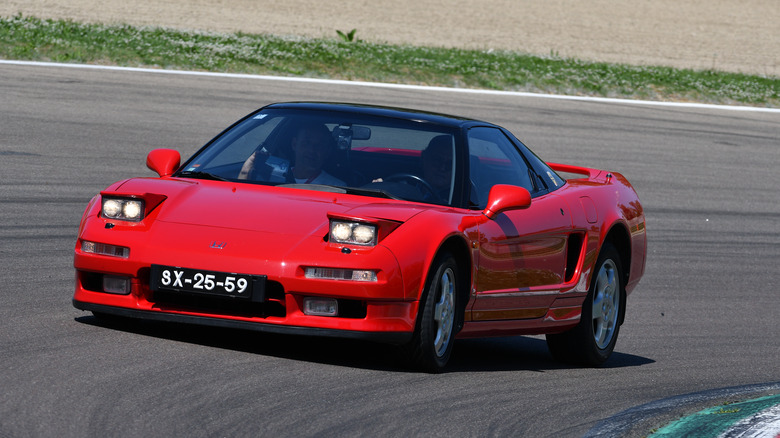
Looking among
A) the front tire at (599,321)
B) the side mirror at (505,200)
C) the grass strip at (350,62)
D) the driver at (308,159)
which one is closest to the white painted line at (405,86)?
the grass strip at (350,62)

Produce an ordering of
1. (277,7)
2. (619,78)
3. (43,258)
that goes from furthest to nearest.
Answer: (277,7)
(619,78)
(43,258)

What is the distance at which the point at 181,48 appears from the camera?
891 inches

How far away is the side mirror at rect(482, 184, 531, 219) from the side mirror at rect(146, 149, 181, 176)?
64.3 inches

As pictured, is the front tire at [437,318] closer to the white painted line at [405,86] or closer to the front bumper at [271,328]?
the front bumper at [271,328]

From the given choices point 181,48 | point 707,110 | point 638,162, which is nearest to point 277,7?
point 181,48

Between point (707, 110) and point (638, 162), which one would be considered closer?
point (638, 162)

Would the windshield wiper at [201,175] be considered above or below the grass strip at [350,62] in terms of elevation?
above

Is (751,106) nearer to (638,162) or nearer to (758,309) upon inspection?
(638,162)

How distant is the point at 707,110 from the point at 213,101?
9.12 metres

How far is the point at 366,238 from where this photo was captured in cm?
578

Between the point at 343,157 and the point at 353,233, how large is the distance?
3.40 ft

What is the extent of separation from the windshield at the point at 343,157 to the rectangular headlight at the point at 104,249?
902 millimetres

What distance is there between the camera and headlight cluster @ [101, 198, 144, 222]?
601 cm

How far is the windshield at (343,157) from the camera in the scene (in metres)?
6.62
